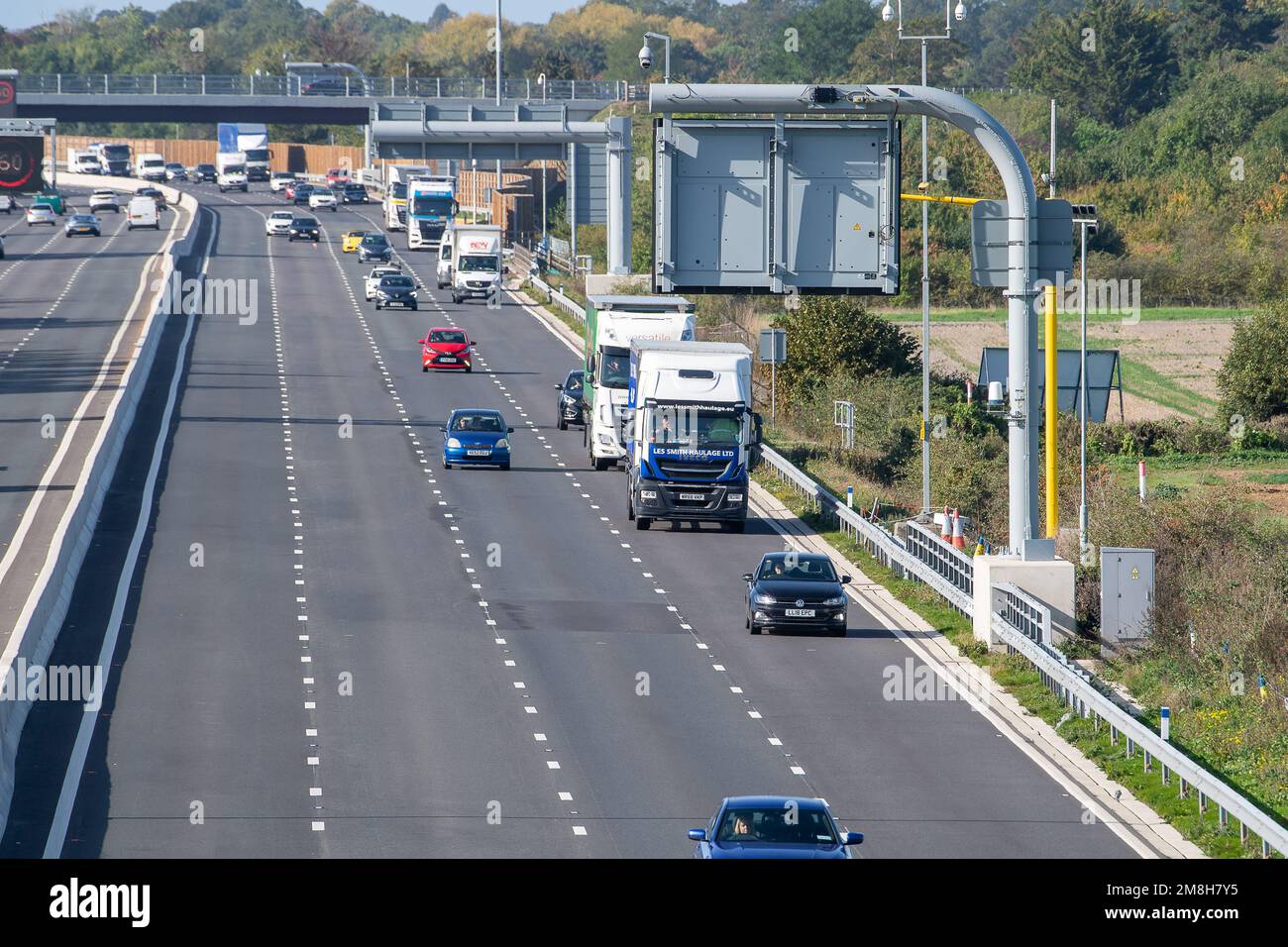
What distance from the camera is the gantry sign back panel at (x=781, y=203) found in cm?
2706

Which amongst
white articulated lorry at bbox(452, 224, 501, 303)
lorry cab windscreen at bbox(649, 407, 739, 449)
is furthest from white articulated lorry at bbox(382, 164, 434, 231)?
lorry cab windscreen at bbox(649, 407, 739, 449)

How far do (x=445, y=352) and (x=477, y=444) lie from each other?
55.9ft

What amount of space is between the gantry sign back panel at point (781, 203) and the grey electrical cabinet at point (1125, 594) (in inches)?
253

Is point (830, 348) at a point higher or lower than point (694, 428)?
higher

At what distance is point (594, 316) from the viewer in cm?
4947

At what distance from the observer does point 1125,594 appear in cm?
3066

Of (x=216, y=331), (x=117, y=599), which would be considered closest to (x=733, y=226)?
(x=117, y=599)

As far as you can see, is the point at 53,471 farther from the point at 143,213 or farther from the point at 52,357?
the point at 143,213

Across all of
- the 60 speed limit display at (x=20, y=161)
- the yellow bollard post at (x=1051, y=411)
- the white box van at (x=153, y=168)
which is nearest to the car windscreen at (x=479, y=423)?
the 60 speed limit display at (x=20, y=161)

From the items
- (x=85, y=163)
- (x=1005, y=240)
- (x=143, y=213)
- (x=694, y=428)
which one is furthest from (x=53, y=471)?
(x=85, y=163)

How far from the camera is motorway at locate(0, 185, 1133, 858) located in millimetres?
21344

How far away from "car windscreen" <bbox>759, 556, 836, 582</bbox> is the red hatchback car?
33.3 metres

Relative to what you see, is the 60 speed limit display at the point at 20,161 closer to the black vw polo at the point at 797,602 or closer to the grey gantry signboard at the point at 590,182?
the black vw polo at the point at 797,602

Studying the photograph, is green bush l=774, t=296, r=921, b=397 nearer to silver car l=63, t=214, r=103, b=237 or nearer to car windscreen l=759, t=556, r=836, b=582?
car windscreen l=759, t=556, r=836, b=582
